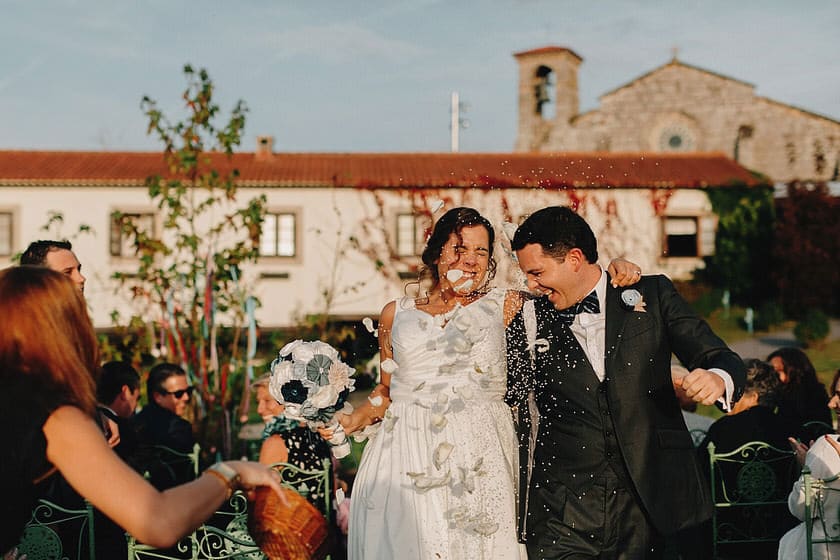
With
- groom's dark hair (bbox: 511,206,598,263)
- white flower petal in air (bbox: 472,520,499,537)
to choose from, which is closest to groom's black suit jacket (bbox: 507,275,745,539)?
white flower petal in air (bbox: 472,520,499,537)

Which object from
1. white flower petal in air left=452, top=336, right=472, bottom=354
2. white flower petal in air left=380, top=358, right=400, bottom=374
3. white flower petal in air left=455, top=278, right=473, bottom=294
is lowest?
white flower petal in air left=380, top=358, right=400, bottom=374

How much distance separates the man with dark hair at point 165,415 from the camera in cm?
622

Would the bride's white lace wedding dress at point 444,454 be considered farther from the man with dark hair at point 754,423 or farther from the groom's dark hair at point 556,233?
the man with dark hair at point 754,423

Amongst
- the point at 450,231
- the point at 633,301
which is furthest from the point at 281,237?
the point at 633,301

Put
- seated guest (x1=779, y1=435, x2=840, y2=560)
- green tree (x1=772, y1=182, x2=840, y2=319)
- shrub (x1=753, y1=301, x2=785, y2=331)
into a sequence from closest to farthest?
seated guest (x1=779, y1=435, x2=840, y2=560), shrub (x1=753, y1=301, x2=785, y2=331), green tree (x1=772, y1=182, x2=840, y2=319)

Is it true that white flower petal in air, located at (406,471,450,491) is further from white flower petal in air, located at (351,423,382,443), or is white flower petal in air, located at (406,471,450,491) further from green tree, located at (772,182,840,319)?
green tree, located at (772,182,840,319)

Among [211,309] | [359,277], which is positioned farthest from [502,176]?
[211,309]

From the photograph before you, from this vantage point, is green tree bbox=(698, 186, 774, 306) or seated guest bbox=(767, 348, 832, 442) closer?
seated guest bbox=(767, 348, 832, 442)

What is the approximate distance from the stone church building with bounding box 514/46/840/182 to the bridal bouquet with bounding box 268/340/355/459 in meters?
30.5

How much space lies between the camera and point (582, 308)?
3.66 metres

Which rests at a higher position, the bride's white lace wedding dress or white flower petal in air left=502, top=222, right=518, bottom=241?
white flower petal in air left=502, top=222, right=518, bottom=241

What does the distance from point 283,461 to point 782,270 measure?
2200 centimetres

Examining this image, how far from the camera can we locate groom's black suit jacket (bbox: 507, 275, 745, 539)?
3410mm

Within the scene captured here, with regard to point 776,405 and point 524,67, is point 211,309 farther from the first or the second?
point 524,67
